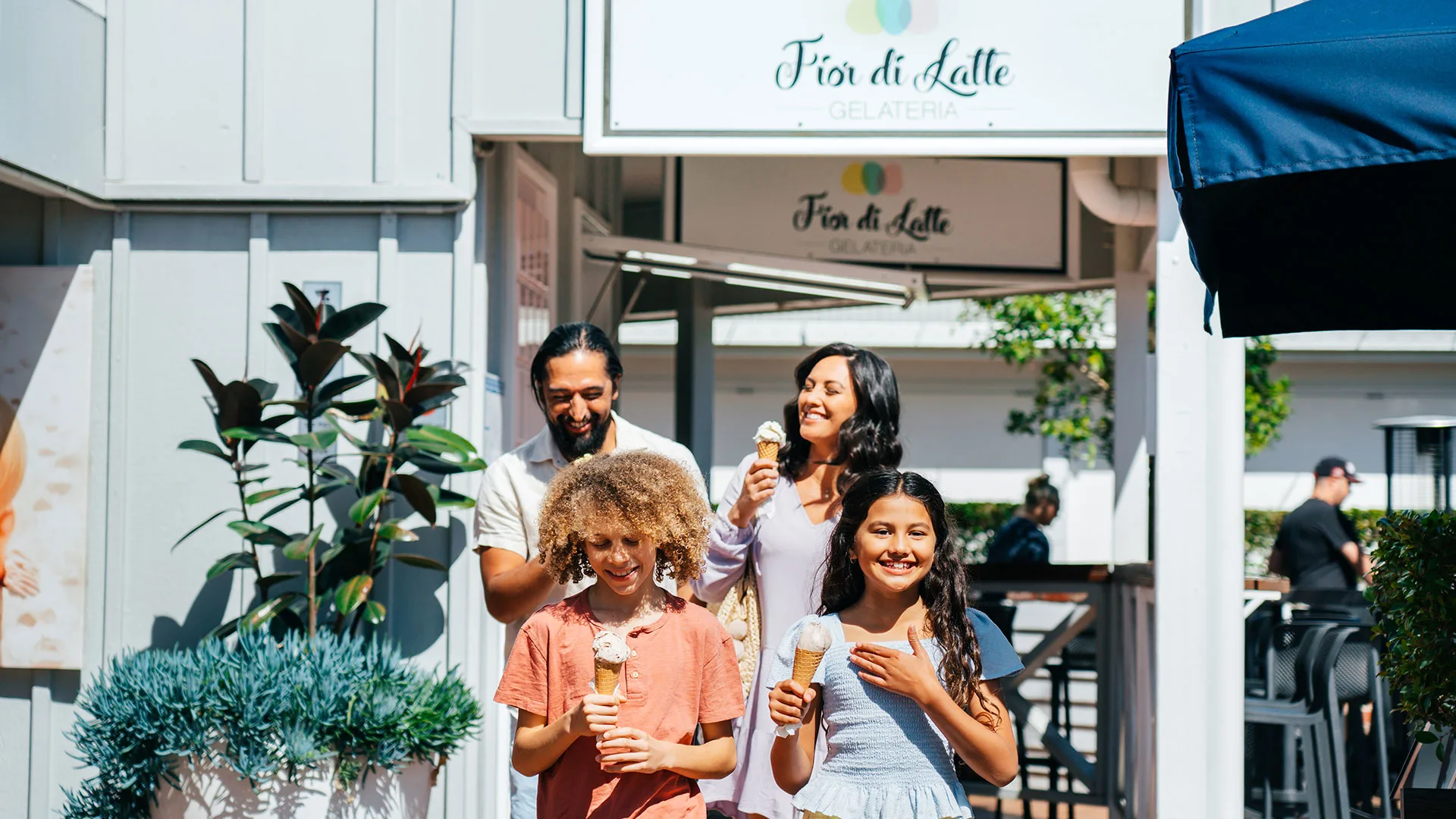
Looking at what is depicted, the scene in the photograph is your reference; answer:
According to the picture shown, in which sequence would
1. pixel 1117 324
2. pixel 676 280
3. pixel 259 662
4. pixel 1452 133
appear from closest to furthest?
pixel 1452 133, pixel 259 662, pixel 1117 324, pixel 676 280

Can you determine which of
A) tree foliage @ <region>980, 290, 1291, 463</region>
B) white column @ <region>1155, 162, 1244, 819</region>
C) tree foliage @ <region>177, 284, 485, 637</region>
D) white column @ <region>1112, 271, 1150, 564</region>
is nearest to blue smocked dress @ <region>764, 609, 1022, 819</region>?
tree foliage @ <region>177, 284, 485, 637</region>

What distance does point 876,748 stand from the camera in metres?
2.84

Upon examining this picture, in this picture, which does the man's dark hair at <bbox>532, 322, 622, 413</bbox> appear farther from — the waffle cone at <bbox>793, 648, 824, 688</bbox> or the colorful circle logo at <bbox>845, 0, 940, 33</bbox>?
the colorful circle logo at <bbox>845, 0, 940, 33</bbox>

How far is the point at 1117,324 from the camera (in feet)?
25.1

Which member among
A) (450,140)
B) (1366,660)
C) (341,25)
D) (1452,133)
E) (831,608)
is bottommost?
(1366,660)

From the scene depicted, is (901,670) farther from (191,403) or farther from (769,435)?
(191,403)

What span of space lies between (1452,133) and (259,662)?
323 cm

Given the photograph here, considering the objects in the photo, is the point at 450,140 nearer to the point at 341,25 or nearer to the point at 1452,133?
the point at 341,25

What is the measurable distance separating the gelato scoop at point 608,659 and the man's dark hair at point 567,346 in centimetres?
117

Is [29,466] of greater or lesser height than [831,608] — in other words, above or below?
above

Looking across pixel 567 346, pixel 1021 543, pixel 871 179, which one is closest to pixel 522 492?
pixel 567 346

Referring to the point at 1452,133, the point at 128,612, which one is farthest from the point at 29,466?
the point at 1452,133

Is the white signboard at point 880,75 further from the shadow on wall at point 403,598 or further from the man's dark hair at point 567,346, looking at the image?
the shadow on wall at point 403,598

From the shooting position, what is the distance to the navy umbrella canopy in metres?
2.29
